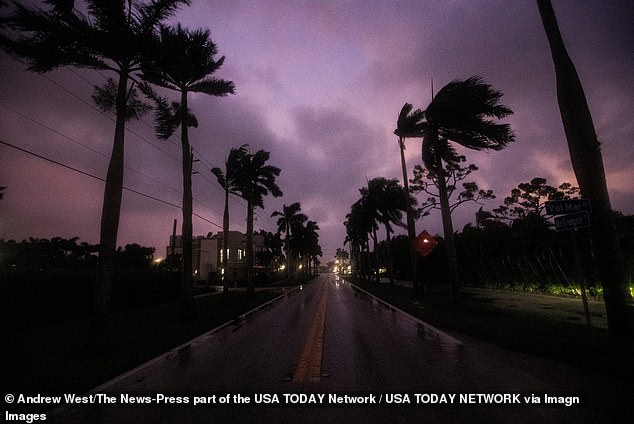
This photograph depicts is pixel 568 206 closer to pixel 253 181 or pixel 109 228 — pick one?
pixel 109 228

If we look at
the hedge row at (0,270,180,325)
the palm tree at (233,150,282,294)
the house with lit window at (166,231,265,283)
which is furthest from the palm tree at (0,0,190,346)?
the house with lit window at (166,231,265,283)

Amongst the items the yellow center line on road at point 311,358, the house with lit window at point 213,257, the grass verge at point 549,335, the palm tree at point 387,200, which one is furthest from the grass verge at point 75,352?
the house with lit window at point 213,257

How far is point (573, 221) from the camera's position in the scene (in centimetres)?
780

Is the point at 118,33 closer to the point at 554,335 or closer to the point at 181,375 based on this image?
the point at 181,375

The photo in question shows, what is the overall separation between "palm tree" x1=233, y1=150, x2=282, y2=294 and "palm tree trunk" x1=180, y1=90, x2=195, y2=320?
40.5 ft

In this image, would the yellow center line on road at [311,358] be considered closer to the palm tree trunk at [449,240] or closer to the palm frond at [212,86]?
the palm tree trunk at [449,240]

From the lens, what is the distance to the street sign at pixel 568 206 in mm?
7750

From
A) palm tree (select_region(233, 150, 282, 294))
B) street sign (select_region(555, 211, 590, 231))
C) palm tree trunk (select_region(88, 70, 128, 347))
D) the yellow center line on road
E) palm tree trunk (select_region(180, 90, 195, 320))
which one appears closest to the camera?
the yellow center line on road

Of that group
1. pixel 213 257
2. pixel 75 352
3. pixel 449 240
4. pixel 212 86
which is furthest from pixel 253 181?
pixel 213 257

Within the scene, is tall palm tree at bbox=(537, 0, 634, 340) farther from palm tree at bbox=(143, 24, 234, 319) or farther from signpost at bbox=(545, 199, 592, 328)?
palm tree at bbox=(143, 24, 234, 319)

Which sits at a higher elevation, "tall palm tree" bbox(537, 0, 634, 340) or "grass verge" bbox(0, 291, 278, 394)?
"tall palm tree" bbox(537, 0, 634, 340)

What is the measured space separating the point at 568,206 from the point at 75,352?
41.2 feet

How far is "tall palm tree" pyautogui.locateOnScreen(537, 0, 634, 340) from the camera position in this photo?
7.40 meters

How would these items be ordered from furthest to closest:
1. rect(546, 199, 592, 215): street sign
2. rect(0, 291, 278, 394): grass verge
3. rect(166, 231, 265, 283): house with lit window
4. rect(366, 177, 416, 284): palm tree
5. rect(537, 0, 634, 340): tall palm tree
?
rect(166, 231, 265, 283): house with lit window, rect(366, 177, 416, 284): palm tree, rect(546, 199, 592, 215): street sign, rect(537, 0, 634, 340): tall palm tree, rect(0, 291, 278, 394): grass verge
